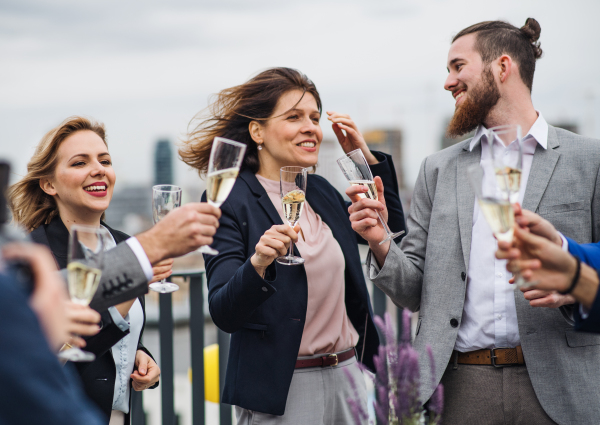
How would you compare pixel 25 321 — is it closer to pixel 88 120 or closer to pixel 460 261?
pixel 460 261

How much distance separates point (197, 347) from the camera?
3.51 m

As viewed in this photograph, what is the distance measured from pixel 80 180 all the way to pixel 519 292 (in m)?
2.03

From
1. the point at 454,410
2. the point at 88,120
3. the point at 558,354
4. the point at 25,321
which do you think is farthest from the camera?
the point at 88,120

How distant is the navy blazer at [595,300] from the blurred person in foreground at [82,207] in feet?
5.09

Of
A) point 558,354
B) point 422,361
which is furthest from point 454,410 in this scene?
point 558,354

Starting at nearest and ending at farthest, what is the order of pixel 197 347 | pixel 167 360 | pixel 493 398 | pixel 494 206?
1. pixel 494 206
2. pixel 493 398
3. pixel 167 360
4. pixel 197 347

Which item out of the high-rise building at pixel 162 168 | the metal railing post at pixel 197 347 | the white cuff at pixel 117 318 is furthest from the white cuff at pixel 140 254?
the high-rise building at pixel 162 168

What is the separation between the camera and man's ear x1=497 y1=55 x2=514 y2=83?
2566 mm

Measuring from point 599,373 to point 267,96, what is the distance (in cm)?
197

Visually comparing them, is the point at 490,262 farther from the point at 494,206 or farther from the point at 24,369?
the point at 24,369

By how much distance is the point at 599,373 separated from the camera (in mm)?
2254

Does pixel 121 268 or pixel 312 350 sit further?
pixel 312 350

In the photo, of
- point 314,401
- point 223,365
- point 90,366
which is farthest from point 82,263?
point 223,365

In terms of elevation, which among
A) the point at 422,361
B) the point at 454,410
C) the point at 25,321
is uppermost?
the point at 25,321
